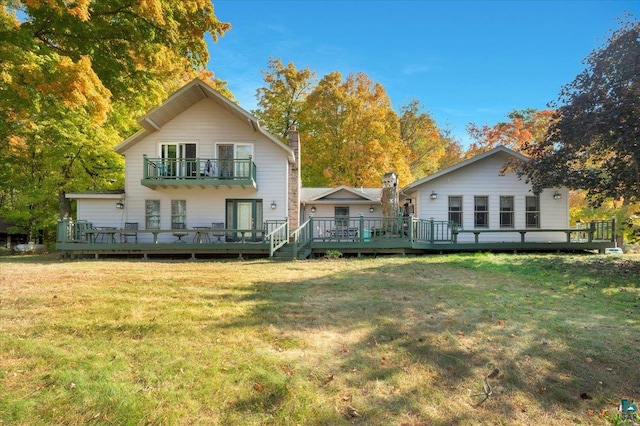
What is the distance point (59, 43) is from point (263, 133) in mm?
8751

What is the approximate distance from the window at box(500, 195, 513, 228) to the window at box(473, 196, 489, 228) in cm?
71

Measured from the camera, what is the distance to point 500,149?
55.6 ft

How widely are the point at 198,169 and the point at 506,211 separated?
14676 mm

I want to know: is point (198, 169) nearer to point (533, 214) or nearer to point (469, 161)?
point (469, 161)

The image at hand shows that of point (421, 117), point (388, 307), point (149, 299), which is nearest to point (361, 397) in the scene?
point (388, 307)

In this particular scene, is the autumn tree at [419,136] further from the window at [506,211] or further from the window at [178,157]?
the window at [178,157]

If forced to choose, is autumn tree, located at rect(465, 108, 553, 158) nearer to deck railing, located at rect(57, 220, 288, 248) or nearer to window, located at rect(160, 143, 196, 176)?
deck railing, located at rect(57, 220, 288, 248)

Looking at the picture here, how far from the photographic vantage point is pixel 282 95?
102 ft

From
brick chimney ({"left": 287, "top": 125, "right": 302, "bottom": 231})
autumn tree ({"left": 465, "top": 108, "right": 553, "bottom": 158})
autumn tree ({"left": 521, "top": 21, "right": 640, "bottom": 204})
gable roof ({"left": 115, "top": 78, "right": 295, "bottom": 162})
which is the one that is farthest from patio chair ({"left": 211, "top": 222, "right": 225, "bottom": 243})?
autumn tree ({"left": 465, "top": 108, "right": 553, "bottom": 158})

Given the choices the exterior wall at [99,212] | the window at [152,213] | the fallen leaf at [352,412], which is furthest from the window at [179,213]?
the fallen leaf at [352,412]

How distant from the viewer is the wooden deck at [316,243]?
14.7 m

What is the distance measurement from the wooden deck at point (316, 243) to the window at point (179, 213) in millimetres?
1147

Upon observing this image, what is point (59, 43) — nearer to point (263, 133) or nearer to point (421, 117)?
point (263, 133)

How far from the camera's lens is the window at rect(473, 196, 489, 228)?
17781mm
